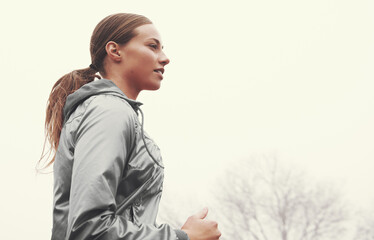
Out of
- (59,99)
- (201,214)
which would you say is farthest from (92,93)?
(201,214)

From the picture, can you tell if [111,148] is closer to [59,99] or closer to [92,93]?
[92,93]

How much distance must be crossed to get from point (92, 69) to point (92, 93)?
398 millimetres

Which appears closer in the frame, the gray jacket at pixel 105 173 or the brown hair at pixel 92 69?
the gray jacket at pixel 105 173

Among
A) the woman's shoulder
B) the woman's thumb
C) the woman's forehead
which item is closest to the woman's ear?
the woman's forehead

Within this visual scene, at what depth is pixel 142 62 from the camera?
77.4 inches

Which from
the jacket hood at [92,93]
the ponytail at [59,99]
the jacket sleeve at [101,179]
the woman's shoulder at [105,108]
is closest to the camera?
the jacket sleeve at [101,179]

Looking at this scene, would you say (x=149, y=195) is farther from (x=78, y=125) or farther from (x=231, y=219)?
(x=231, y=219)

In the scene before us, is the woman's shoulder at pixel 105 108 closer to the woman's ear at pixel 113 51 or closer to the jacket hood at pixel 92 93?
the jacket hood at pixel 92 93

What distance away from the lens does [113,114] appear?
1581 mm

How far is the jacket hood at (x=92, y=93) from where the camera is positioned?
1751mm

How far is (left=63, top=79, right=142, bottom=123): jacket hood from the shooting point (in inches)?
68.9

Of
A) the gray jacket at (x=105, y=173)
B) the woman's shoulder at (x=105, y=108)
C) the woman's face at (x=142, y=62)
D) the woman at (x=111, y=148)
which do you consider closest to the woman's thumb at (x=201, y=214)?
the woman at (x=111, y=148)

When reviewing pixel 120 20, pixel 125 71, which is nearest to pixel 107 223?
pixel 125 71

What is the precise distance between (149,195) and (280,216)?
14.9m
